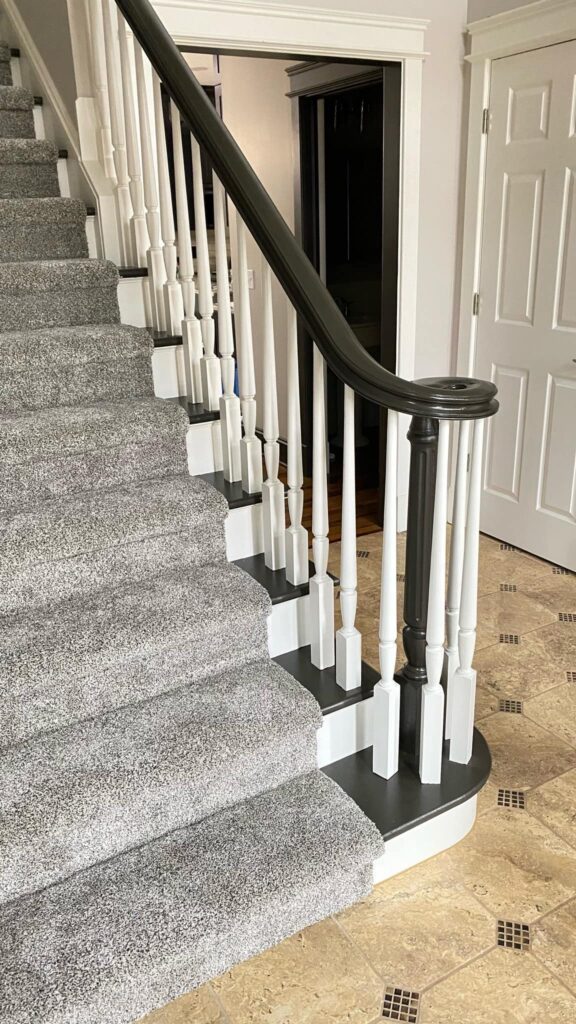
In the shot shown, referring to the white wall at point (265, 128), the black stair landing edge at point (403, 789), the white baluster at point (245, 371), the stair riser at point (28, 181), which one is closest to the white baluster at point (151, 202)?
the white baluster at point (245, 371)

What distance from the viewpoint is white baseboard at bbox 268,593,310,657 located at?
2.08 meters

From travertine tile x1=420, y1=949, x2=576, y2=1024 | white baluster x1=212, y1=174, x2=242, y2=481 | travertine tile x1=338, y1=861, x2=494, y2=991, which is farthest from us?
white baluster x1=212, y1=174, x2=242, y2=481

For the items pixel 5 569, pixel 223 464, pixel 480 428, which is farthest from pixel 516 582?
pixel 5 569

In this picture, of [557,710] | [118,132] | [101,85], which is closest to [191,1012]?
[557,710]

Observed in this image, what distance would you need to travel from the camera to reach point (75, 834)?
1621mm

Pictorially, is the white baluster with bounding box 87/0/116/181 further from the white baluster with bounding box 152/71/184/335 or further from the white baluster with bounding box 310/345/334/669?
the white baluster with bounding box 310/345/334/669

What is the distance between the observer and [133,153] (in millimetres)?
2529

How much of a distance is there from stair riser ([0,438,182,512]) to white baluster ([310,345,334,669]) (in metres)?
0.52

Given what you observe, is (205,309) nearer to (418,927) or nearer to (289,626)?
(289,626)

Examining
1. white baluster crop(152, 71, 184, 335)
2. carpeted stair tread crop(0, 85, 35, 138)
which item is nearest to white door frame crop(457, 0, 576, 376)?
white baluster crop(152, 71, 184, 335)

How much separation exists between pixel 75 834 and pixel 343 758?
685 millimetres

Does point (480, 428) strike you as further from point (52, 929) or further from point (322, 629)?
point (52, 929)

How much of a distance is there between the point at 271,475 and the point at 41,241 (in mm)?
1337

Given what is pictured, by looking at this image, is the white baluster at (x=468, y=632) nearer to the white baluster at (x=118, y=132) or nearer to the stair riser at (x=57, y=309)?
the stair riser at (x=57, y=309)
